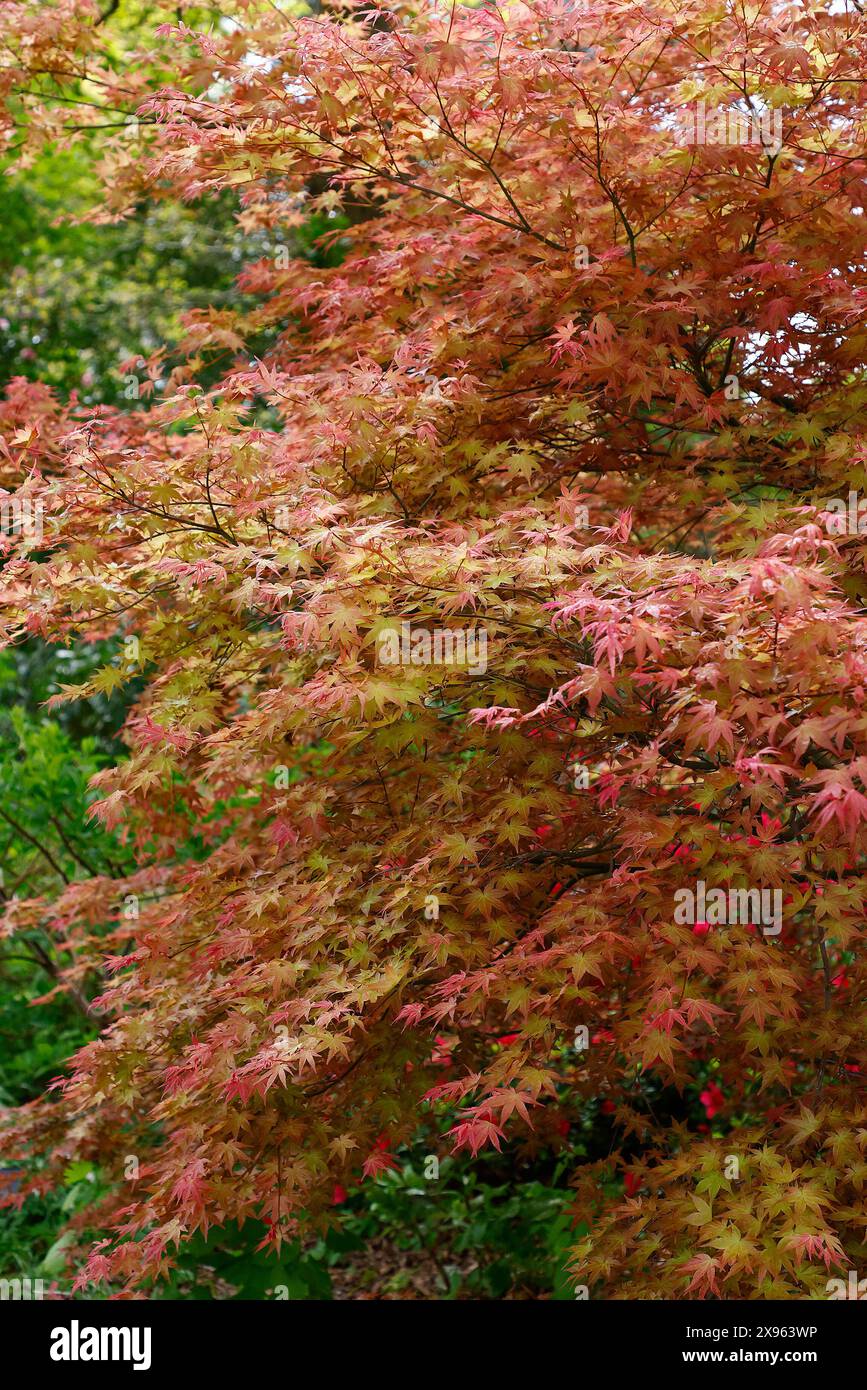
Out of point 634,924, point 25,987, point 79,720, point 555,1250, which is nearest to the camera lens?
point 634,924

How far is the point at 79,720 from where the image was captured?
9.80 meters

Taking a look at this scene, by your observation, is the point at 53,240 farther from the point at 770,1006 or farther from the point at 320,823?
the point at 770,1006

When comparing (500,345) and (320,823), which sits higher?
(500,345)

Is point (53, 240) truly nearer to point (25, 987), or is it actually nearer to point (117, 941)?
point (25, 987)

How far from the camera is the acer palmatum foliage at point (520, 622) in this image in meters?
2.85

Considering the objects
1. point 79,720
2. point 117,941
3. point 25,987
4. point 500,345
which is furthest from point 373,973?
point 79,720

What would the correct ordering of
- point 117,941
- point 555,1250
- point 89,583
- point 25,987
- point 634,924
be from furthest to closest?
point 25,987 < point 117,941 < point 555,1250 < point 89,583 < point 634,924

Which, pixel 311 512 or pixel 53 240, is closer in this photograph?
pixel 311 512

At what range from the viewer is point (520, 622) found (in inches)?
119

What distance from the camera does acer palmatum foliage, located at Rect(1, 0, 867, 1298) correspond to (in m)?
2.85

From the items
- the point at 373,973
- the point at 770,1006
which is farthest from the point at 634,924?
the point at 373,973

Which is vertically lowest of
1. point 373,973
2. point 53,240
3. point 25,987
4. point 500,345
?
point 25,987

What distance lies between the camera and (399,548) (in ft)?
10.0

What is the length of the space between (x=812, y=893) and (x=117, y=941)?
9.60 feet
